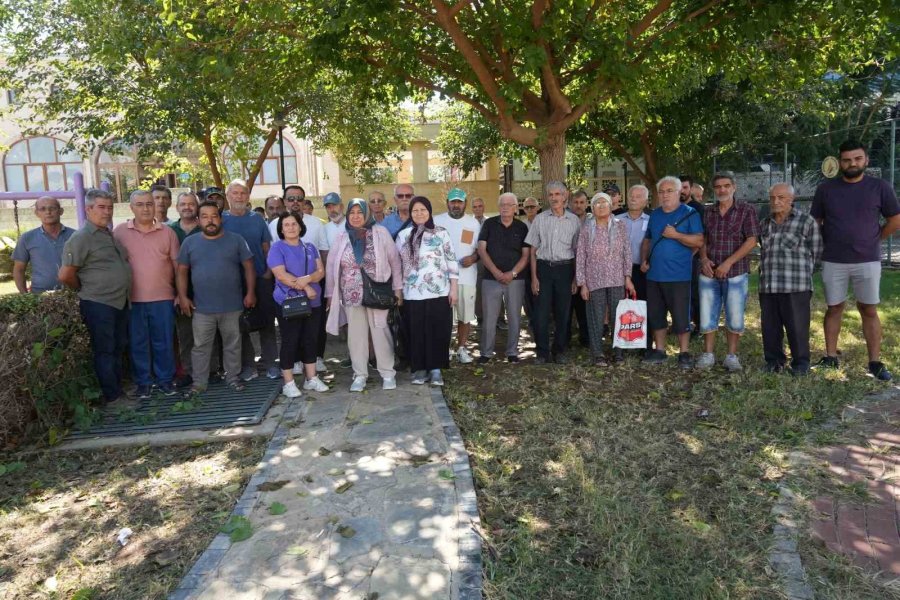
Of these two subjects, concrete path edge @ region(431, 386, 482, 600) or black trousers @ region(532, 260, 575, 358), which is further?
black trousers @ region(532, 260, 575, 358)

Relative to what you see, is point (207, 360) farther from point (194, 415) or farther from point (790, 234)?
point (790, 234)

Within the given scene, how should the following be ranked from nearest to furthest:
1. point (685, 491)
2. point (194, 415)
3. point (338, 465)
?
point (685, 491) < point (338, 465) < point (194, 415)

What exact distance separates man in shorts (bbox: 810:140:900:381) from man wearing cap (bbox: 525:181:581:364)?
2.33 meters

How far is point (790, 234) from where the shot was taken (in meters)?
6.23

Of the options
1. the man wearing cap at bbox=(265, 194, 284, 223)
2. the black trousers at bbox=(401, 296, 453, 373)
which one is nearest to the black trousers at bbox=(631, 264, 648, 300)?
the black trousers at bbox=(401, 296, 453, 373)

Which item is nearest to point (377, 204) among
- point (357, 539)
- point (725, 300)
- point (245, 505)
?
point (725, 300)

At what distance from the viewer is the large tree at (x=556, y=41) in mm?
6957

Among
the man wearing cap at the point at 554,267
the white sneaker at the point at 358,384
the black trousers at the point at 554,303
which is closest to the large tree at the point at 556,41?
the man wearing cap at the point at 554,267

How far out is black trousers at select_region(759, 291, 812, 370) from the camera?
246 inches

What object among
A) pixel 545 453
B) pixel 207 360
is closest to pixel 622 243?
pixel 545 453

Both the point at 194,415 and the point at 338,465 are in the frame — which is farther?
the point at 194,415

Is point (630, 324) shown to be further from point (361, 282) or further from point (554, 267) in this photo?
point (361, 282)

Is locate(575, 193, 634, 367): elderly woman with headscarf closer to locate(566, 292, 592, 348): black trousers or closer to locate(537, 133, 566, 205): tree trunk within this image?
locate(566, 292, 592, 348): black trousers

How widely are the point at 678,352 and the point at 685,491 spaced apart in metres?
3.39
